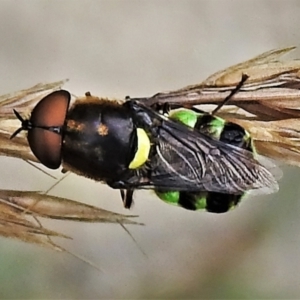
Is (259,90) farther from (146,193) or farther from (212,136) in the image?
(146,193)

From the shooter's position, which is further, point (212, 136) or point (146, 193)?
point (146, 193)

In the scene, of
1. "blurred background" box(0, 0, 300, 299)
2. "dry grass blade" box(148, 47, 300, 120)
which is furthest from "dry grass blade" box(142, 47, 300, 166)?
"blurred background" box(0, 0, 300, 299)

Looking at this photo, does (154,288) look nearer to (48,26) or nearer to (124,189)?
(124,189)

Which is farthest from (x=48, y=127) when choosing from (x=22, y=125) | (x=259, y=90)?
(x=259, y=90)

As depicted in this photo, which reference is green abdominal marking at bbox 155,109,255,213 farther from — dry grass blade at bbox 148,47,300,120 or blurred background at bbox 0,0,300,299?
blurred background at bbox 0,0,300,299

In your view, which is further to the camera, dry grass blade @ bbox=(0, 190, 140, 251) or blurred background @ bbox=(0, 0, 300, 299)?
blurred background @ bbox=(0, 0, 300, 299)

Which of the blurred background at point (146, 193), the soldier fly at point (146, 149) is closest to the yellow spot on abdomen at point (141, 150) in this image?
the soldier fly at point (146, 149)
